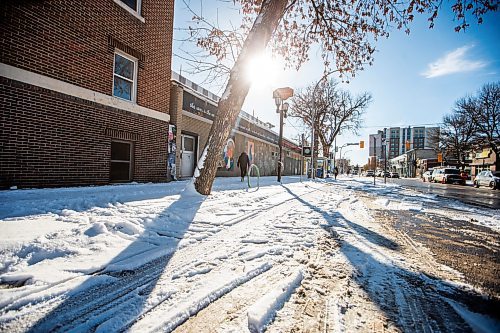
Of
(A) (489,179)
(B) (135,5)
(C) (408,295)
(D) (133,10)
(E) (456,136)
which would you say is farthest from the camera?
(E) (456,136)

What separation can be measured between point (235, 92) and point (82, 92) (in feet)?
14.9

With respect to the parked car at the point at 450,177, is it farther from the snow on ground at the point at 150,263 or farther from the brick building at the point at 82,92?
the brick building at the point at 82,92

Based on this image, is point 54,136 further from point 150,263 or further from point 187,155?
point 187,155

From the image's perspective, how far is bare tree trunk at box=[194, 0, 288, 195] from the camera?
17.0 ft

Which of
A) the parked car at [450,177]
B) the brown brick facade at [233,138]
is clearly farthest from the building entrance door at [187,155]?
the parked car at [450,177]

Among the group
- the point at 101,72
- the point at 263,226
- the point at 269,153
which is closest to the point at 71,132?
the point at 101,72

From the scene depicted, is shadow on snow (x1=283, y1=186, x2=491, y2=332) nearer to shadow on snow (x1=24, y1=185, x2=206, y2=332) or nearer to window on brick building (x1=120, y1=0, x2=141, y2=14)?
shadow on snow (x1=24, y1=185, x2=206, y2=332)

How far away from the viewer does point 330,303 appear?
4.80 ft

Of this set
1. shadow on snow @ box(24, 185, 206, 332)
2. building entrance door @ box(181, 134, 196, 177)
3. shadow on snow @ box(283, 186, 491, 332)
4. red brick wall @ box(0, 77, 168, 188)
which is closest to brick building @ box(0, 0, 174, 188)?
red brick wall @ box(0, 77, 168, 188)

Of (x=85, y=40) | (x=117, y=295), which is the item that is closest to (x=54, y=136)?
(x=85, y=40)

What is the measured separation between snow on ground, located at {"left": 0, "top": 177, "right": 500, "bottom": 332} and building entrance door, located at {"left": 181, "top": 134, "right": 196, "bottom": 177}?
8.51 m

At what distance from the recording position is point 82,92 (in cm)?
640

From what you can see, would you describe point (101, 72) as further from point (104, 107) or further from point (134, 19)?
point (134, 19)

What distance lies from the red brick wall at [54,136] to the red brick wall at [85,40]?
0.65 meters
